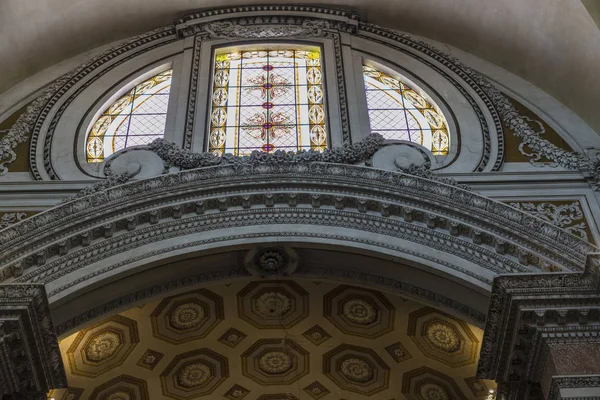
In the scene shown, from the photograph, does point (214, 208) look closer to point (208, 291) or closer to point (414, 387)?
point (208, 291)

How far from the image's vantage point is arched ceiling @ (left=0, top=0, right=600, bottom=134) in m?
14.3

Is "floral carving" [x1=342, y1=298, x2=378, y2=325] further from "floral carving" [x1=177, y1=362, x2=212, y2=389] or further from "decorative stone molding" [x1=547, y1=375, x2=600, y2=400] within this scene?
"decorative stone molding" [x1=547, y1=375, x2=600, y2=400]

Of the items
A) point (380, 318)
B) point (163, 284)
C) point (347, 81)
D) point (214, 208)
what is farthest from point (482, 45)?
point (163, 284)

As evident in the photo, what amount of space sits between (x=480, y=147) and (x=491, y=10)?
134 inches

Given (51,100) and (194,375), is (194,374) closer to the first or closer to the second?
(194,375)

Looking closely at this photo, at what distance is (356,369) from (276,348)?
1.37 meters

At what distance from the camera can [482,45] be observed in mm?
16188

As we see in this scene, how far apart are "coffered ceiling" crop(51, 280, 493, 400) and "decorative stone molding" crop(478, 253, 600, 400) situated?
A: 2.99 meters

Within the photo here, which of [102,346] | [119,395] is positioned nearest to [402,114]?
[102,346]

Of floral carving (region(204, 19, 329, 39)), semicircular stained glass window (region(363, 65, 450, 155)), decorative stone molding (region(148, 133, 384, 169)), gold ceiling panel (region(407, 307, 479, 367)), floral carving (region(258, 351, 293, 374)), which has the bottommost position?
gold ceiling panel (region(407, 307, 479, 367))

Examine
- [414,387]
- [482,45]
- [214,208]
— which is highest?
[482,45]

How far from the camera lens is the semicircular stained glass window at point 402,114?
14461mm

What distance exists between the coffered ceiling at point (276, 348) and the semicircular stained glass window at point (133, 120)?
2.82 m

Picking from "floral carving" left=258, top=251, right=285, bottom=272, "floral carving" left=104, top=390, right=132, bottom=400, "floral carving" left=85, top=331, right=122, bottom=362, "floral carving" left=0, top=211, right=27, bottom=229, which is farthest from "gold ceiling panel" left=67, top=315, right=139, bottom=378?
"floral carving" left=258, top=251, right=285, bottom=272
